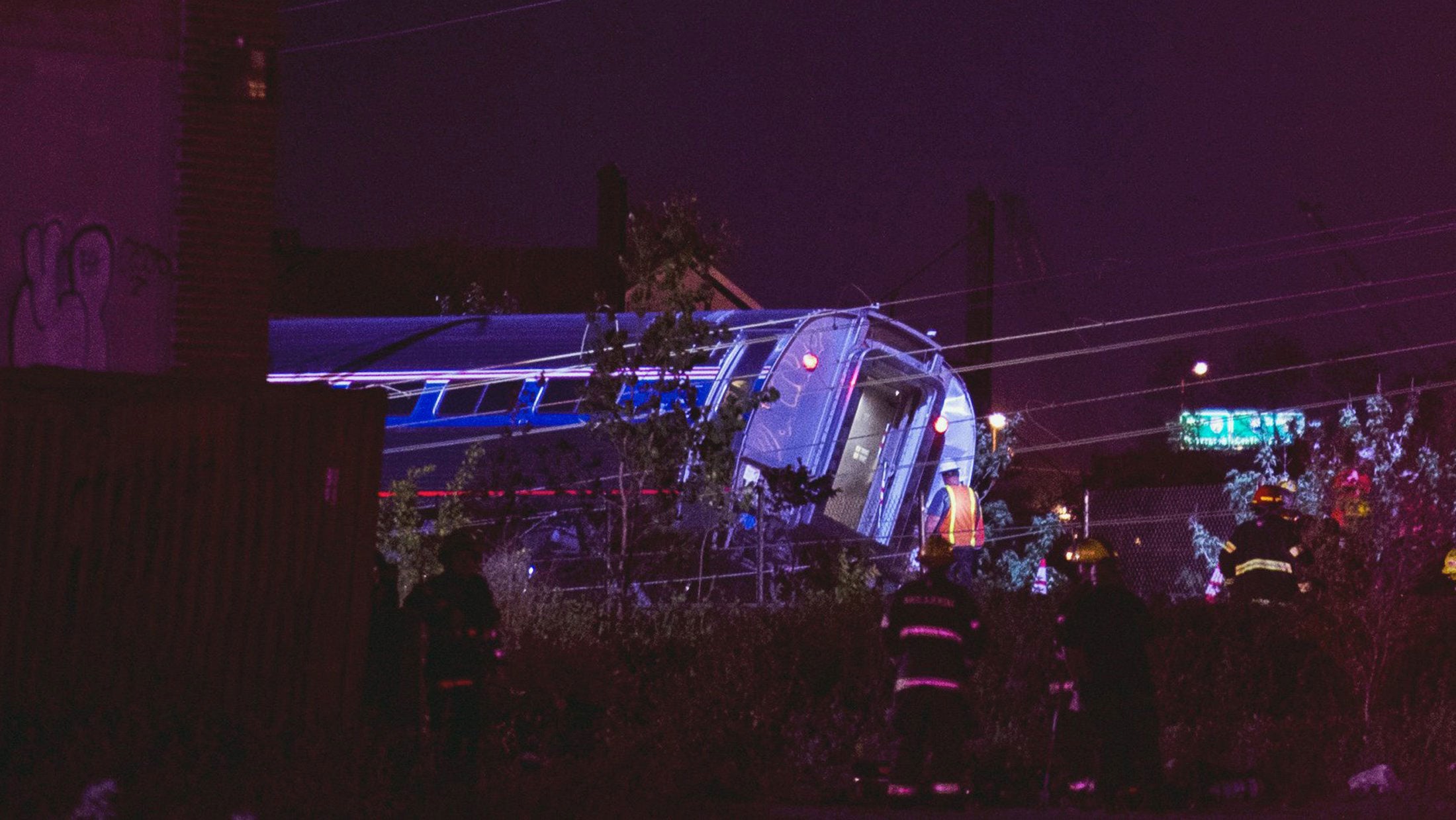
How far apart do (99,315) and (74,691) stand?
3.13 metres

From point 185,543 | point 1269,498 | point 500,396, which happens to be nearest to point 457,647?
point 185,543

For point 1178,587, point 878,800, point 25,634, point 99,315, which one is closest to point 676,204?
point 99,315

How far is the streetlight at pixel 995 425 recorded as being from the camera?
1197 inches

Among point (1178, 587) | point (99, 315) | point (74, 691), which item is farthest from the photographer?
point (1178, 587)

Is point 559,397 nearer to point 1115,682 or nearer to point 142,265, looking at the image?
point 142,265

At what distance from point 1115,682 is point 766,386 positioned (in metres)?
9.24

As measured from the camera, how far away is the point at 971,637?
9.95 meters

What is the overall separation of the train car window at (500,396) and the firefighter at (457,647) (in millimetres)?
12892

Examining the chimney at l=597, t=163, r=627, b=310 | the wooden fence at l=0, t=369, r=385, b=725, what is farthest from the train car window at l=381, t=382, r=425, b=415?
the chimney at l=597, t=163, r=627, b=310

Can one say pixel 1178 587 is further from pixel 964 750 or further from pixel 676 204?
pixel 964 750

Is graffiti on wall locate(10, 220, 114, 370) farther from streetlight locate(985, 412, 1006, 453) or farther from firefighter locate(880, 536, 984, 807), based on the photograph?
streetlight locate(985, 412, 1006, 453)

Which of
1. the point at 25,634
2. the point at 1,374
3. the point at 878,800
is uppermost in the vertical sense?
the point at 1,374

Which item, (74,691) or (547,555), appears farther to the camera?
(547,555)

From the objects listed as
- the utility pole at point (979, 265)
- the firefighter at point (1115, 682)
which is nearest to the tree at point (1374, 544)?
the firefighter at point (1115, 682)
